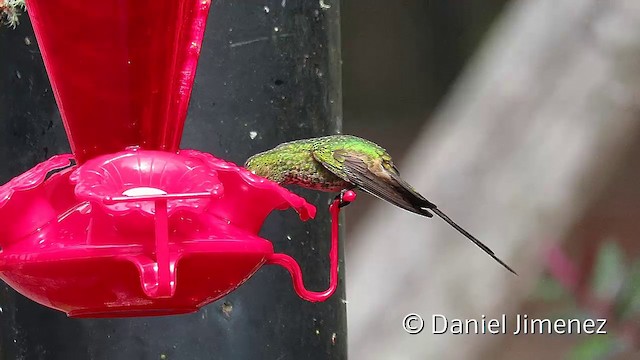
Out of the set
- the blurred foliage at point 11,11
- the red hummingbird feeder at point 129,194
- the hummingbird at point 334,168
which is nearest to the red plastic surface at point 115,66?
the red hummingbird feeder at point 129,194

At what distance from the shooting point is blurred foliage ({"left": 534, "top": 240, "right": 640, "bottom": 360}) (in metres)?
3.06

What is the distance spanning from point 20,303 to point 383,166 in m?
0.69

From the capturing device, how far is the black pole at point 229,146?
68.0 inches

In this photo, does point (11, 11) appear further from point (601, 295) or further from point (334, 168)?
point (601, 295)

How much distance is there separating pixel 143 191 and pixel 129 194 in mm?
17

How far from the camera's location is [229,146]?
1.78m

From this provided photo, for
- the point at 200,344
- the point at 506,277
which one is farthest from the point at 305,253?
the point at 506,277

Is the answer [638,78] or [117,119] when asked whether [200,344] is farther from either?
[638,78]

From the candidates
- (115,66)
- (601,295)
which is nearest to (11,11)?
(115,66)

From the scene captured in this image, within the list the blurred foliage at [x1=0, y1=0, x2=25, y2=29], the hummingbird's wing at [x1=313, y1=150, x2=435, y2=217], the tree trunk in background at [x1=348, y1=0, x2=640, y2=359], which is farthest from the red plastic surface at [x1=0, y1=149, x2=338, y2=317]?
the tree trunk in background at [x1=348, y1=0, x2=640, y2=359]

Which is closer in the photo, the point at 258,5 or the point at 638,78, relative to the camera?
the point at 258,5

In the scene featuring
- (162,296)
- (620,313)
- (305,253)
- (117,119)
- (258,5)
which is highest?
(258,5)

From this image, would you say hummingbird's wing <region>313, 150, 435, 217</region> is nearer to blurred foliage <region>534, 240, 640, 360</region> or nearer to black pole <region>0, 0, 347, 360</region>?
black pole <region>0, 0, 347, 360</region>

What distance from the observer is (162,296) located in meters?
1.07
